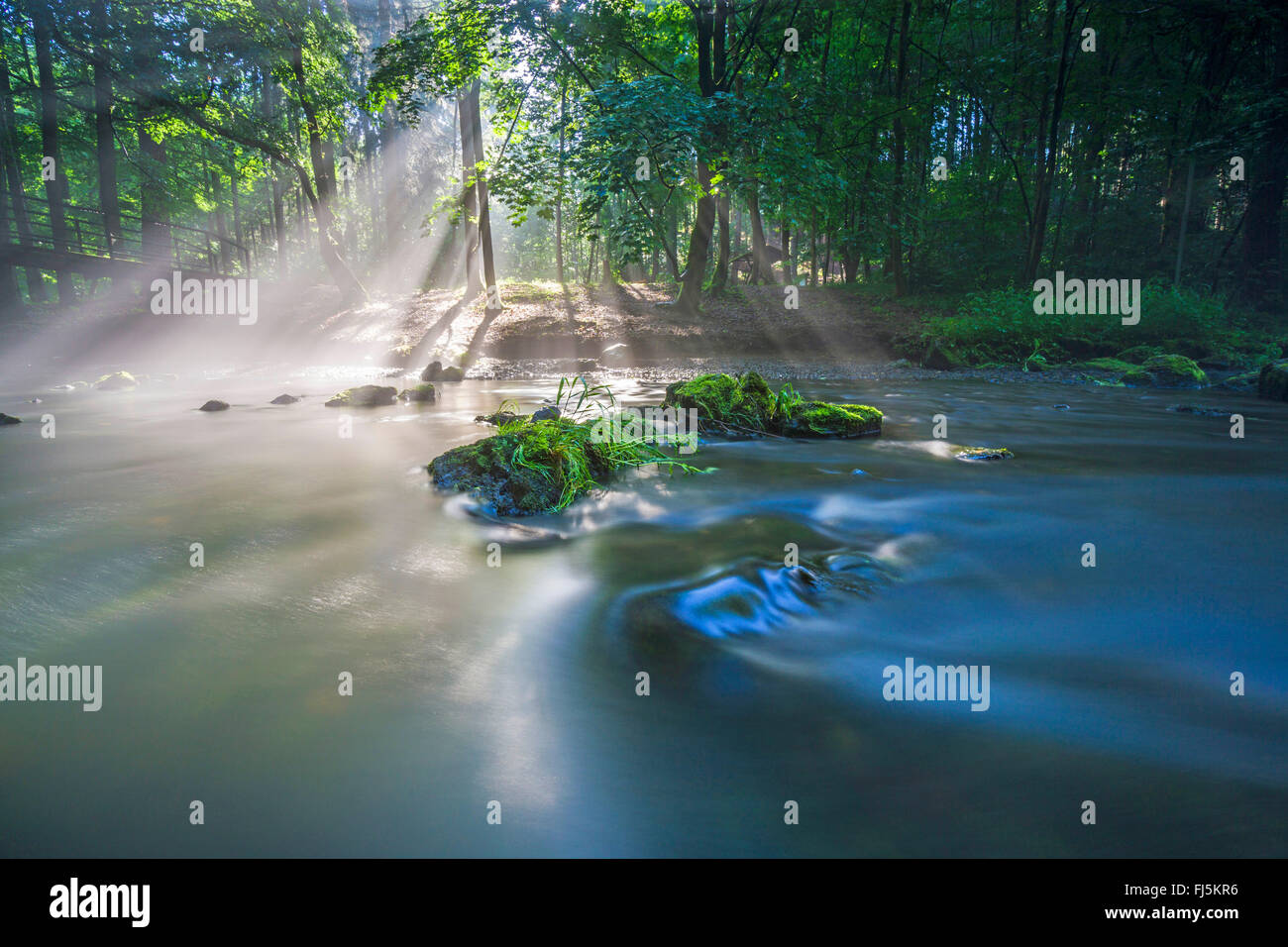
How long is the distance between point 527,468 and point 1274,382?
12946mm

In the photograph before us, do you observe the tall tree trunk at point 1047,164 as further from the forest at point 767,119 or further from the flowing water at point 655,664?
the flowing water at point 655,664

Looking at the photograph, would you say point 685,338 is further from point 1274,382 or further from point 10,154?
point 10,154

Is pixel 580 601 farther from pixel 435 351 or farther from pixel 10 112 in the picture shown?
pixel 10 112

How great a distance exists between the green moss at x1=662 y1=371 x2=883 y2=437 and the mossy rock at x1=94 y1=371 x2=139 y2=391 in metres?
12.8

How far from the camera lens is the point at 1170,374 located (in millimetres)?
13320

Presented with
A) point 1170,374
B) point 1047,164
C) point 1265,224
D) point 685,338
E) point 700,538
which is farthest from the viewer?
point 685,338

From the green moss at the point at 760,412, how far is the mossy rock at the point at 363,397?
527 centimetres

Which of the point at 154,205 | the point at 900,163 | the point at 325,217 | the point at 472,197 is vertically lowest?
the point at 472,197

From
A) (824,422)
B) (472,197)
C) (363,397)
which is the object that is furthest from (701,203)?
(824,422)

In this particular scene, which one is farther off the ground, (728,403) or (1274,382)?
(1274,382)

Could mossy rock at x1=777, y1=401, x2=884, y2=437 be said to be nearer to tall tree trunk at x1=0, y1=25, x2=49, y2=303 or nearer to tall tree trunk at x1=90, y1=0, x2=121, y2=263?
tall tree trunk at x1=90, y1=0, x2=121, y2=263

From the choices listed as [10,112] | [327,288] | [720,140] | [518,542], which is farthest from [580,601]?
[10,112]

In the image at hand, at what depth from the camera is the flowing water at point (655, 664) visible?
213 centimetres

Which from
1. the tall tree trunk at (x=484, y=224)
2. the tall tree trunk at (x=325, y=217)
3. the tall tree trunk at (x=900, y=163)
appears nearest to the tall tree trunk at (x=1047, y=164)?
the tall tree trunk at (x=900, y=163)
